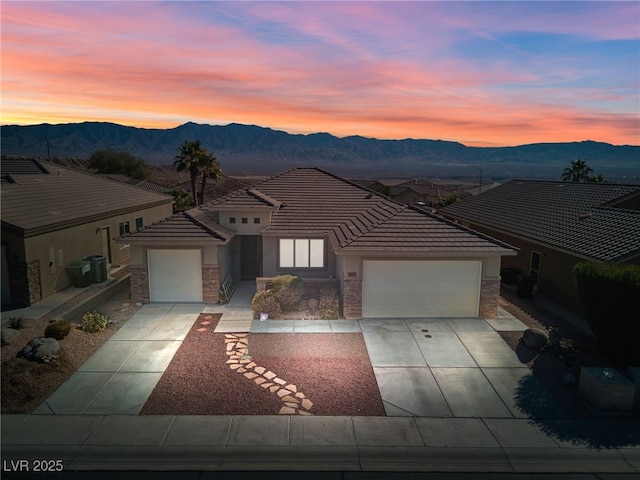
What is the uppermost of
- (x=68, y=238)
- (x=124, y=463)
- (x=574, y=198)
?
(x=574, y=198)

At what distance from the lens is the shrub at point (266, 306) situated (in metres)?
15.6

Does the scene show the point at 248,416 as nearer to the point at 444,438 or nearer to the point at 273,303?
the point at 444,438

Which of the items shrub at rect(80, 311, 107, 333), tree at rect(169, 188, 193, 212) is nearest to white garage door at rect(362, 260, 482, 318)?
shrub at rect(80, 311, 107, 333)

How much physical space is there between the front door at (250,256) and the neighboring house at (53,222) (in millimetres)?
7481

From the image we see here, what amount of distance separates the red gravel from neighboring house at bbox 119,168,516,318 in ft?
9.13

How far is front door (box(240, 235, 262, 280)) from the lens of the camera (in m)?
20.6

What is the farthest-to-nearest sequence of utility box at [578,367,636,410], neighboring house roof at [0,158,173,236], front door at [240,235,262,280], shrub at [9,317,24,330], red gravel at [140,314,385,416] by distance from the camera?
front door at [240,235,262,280] → neighboring house roof at [0,158,173,236] → shrub at [9,317,24,330] → utility box at [578,367,636,410] → red gravel at [140,314,385,416]

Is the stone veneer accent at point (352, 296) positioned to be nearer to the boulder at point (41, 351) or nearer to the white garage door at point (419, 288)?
the white garage door at point (419, 288)

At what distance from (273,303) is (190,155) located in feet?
104

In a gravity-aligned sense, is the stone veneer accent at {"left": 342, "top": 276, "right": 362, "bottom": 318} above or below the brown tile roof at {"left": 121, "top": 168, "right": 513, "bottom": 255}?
below

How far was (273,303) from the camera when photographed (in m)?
15.8

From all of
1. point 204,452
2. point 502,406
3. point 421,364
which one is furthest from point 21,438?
point 502,406

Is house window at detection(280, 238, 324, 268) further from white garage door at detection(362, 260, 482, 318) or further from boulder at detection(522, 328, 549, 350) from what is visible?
boulder at detection(522, 328, 549, 350)

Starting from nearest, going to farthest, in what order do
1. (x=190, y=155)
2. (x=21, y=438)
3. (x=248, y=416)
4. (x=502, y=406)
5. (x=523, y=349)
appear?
(x=21, y=438) < (x=248, y=416) < (x=502, y=406) < (x=523, y=349) < (x=190, y=155)
